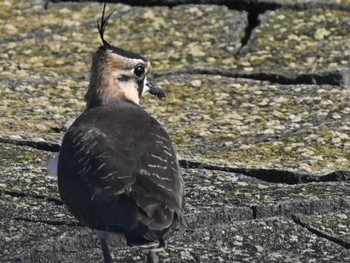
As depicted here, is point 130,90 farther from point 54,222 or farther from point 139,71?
point 54,222

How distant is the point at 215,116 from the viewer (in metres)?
6.11

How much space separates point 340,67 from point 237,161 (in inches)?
46.5

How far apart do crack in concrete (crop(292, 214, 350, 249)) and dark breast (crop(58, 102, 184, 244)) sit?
64cm

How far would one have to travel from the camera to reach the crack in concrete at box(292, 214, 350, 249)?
15.6 ft

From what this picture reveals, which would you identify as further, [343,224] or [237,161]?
[237,161]

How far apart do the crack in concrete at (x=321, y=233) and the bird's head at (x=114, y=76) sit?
80 centimetres

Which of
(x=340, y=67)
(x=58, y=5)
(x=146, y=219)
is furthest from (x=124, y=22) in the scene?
(x=146, y=219)

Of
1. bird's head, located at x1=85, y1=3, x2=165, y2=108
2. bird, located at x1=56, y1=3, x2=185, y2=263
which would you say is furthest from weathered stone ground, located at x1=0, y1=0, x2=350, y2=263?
bird's head, located at x1=85, y1=3, x2=165, y2=108

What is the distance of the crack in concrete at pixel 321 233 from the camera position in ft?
15.6

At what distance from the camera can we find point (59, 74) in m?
6.63

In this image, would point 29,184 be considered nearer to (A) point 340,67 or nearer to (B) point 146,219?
(B) point 146,219

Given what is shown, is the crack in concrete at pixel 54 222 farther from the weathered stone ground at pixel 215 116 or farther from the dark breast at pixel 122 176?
the dark breast at pixel 122 176

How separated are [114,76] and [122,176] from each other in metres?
0.92

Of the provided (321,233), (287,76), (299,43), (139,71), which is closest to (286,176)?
(321,233)
